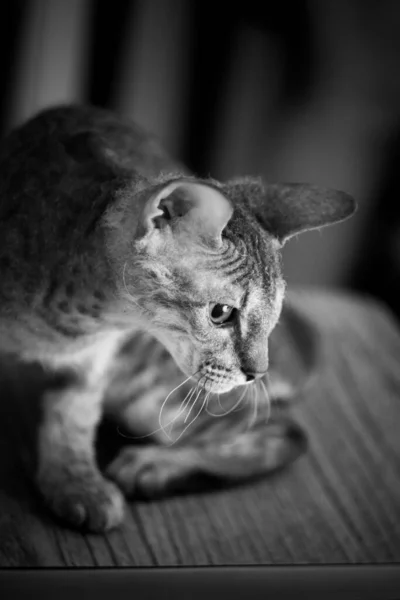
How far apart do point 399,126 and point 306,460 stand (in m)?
0.69

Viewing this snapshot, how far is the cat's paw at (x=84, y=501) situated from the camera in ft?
2.91

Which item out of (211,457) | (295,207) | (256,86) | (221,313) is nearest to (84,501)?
(211,457)

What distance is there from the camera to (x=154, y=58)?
1533 mm

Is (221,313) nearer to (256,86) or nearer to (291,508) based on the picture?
(291,508)

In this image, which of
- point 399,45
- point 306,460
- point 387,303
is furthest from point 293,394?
point 399,45

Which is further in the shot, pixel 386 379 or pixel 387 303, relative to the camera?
pixel 387 303

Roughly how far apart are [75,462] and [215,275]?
355mm

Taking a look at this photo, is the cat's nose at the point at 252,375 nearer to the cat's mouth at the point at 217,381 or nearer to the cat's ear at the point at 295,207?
the cat's mouth at the point at 217,381

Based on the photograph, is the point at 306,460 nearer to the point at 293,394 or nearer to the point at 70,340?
the point at 293,394

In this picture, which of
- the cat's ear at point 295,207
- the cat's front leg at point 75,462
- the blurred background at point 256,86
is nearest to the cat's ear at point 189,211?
the cat's ear at point 295,207

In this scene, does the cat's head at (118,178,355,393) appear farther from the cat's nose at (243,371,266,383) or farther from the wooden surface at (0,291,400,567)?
the wooden surface at (0,291,400,567)

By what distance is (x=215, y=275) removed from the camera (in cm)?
75

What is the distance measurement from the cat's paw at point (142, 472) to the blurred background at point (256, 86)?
0.49 m

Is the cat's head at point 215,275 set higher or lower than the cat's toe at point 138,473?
higher
